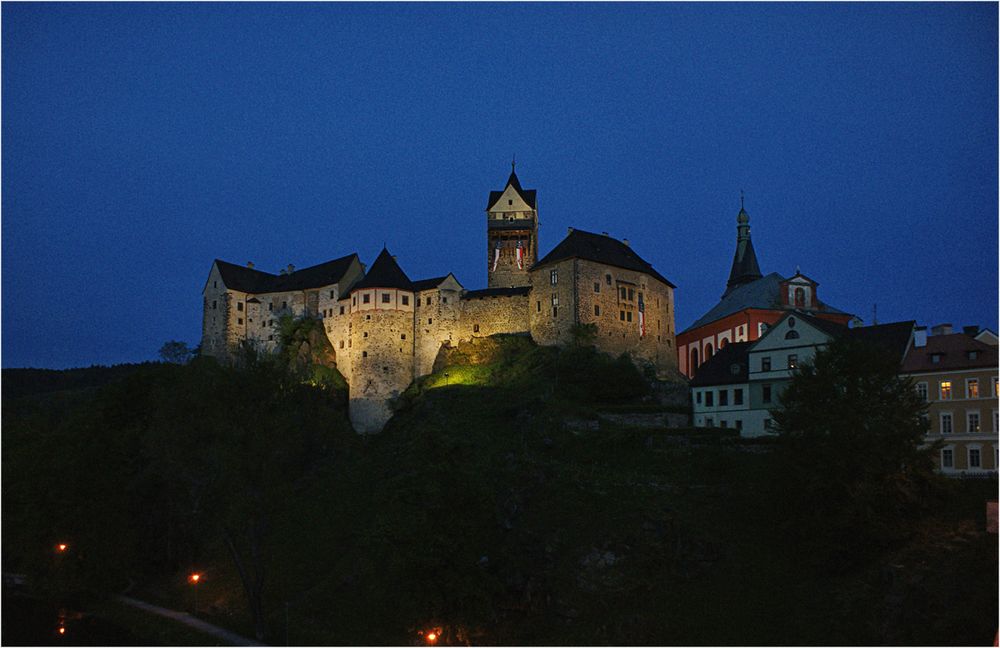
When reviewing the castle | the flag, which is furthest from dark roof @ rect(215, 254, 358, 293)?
the flag

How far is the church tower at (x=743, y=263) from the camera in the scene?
89.9m

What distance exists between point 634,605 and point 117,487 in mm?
26263

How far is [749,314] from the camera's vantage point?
2512 inches

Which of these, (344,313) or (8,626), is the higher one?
(344,313)

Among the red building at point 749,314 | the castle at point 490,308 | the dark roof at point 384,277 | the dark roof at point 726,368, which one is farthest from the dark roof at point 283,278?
the dark roof at point 726,368

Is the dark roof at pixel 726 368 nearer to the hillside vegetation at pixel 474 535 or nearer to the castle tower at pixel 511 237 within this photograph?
the hillside vegetation at pixel 474 535

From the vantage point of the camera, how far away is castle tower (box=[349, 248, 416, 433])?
7031 centimetres

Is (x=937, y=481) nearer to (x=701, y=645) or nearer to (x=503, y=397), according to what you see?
(x=701, y=645)

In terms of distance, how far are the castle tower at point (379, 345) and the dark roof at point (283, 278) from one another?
6.16 metres

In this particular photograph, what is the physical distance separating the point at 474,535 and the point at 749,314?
37.7 meters

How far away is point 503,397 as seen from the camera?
58.5 meters

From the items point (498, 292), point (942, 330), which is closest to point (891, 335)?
point (942, 330)

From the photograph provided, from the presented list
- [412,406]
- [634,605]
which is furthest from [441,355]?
[634,605]

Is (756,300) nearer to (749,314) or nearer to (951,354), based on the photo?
(749,314)
